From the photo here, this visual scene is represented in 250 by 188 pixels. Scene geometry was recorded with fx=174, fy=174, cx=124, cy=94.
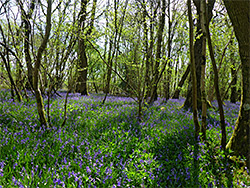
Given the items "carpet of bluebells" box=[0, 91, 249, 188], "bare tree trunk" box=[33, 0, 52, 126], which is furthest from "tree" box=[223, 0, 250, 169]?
"bare tree trunk" box=[33, 0, 52, 126]

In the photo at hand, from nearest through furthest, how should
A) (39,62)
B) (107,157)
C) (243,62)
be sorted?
(243,62) < (107,157) < (39,62)

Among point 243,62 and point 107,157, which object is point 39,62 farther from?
point 243,62

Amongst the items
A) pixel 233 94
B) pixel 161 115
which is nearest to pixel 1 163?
pixel 161 115

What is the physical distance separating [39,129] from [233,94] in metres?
12.9

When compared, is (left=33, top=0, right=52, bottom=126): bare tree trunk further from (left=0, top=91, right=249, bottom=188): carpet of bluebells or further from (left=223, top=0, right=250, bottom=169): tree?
(left=223, top=0, right=250, bottom=169): tree

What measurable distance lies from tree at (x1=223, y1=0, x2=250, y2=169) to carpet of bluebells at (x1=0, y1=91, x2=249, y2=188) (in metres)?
0.41

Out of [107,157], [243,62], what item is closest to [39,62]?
[107,157]

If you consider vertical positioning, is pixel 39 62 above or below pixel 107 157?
above

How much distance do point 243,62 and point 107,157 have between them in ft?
10.9

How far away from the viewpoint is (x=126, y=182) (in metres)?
3.00

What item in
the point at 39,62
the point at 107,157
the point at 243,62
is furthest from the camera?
the point at 39,62

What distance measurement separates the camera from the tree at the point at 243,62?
10.5 ft

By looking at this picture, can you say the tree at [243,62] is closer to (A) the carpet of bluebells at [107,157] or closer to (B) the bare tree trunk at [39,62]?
(A) the carpet of bluebells at [107,157]

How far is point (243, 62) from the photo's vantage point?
3398 millimetres
